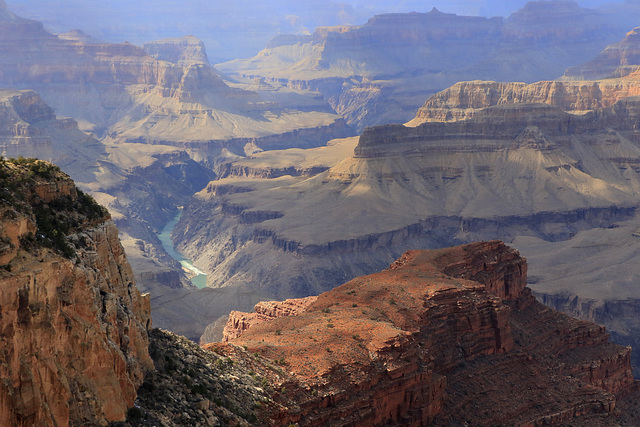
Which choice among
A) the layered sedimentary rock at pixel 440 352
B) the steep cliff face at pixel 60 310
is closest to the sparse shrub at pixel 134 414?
the steep cliff face at pixel 60 310

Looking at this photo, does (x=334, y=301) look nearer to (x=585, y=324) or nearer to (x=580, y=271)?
(x=585, y=324)

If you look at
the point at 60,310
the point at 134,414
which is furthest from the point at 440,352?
the point at 60,310

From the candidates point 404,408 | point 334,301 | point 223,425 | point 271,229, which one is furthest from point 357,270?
point 223,425

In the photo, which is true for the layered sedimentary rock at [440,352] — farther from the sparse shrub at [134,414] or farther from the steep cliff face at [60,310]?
the steep cliff face at [60,310]

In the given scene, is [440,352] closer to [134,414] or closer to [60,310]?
[134,414]

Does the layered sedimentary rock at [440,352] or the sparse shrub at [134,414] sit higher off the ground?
the sparse shrub at [134,414]
